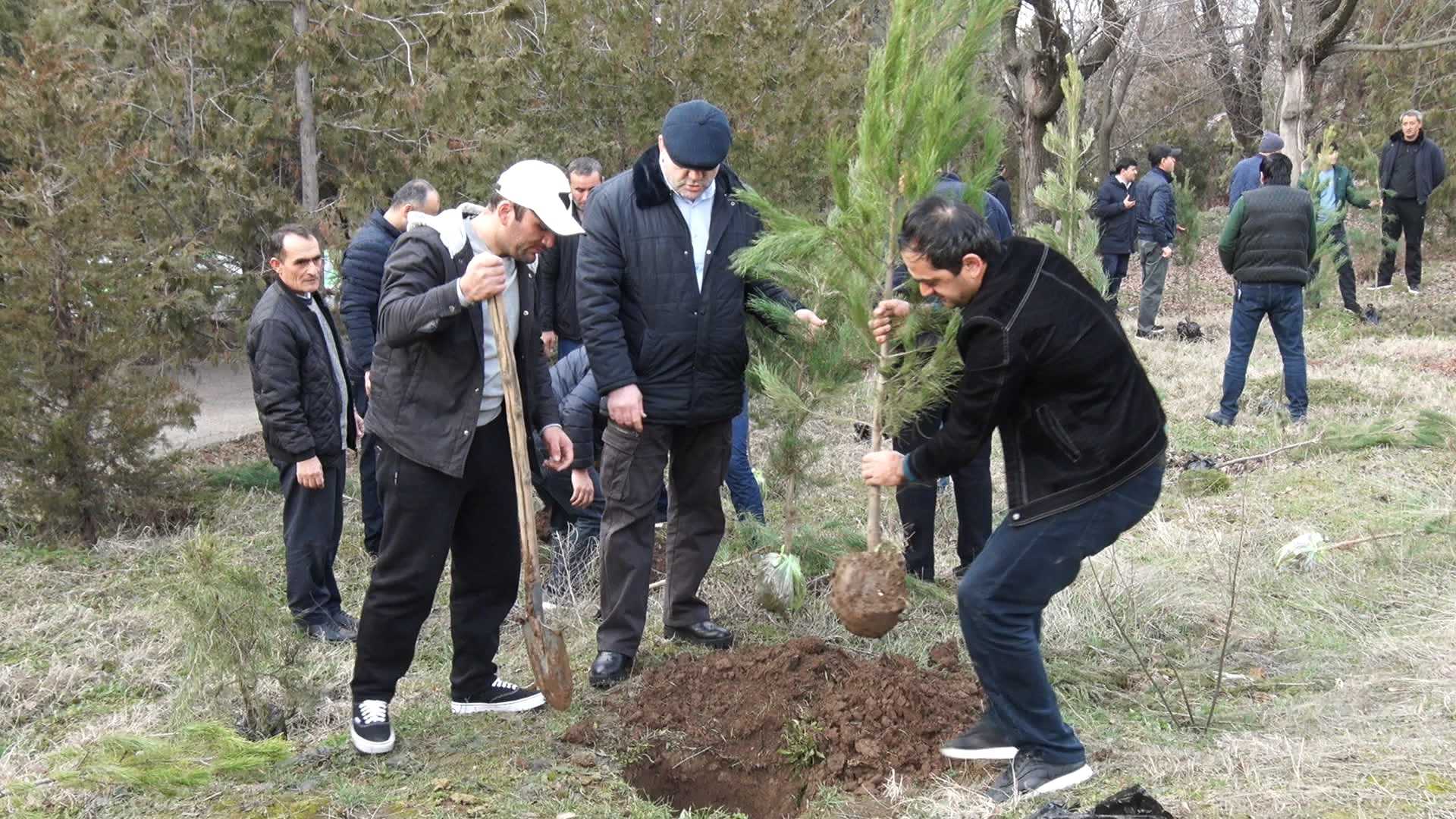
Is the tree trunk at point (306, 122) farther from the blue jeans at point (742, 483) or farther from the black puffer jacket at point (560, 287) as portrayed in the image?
the blue jeans at point (742, 483)

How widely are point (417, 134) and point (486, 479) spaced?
5.80 metres

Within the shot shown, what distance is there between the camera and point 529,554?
384cm

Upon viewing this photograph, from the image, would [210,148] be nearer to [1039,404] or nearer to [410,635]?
[410,635]

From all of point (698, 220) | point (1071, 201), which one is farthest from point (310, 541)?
point (1071, 201)

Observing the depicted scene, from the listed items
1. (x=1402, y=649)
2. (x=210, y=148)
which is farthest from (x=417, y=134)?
(x=1402, y=649)

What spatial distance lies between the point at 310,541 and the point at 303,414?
0.59m

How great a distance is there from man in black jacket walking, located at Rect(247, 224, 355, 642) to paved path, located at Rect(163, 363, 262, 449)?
4.37 meters

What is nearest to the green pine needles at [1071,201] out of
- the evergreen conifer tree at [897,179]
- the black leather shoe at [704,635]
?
the evergreen conifer tree at [897,179]

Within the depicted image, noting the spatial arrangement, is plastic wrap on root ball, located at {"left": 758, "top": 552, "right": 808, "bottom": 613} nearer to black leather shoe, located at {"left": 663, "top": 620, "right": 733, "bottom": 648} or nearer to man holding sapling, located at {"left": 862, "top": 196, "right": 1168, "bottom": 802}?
black leather shoe, located at {"left": 663, "top": 620, "right": 733, "bottom": 648}

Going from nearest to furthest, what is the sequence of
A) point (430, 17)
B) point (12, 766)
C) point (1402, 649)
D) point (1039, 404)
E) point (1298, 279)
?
point (1039, 404) < point (12, 766) < point (1402, 649) < point (1298, 279) < point (430, 17)

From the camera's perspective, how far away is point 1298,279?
8.20 m

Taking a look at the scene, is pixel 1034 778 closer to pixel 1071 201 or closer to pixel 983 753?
pixel 983 753

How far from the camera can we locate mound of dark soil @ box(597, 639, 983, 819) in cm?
383

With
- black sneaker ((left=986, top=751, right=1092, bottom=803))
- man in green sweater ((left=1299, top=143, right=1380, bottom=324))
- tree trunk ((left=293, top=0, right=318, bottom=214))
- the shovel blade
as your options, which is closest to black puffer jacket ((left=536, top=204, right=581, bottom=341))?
the shovel blade
